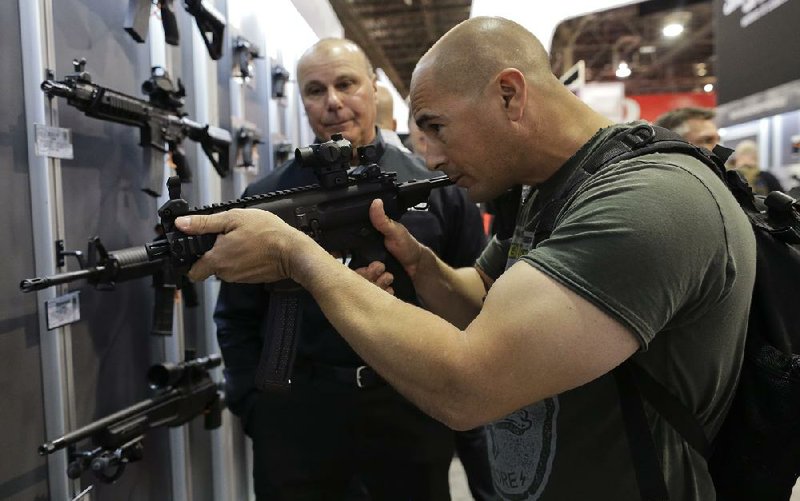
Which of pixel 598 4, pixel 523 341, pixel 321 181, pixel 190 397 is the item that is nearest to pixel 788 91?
pixel 598 4

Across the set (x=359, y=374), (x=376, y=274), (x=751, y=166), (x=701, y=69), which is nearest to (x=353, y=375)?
(x=359, y=374)

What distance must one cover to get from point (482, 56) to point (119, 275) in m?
1.23

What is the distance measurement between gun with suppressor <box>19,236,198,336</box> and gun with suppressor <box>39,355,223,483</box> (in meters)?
0.22

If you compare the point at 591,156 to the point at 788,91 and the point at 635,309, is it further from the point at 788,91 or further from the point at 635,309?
the point at 788,91

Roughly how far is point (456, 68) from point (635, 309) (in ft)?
1.89

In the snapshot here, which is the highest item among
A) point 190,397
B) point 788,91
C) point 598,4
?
point 598,4

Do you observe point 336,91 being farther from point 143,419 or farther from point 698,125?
point 698,125

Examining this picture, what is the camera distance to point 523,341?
0.80m

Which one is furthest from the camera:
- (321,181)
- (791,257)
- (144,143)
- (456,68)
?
(144,143)

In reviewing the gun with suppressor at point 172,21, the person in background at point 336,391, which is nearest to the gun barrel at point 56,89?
the gun with suppressor at point 172,21

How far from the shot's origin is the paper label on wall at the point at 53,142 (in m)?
1.54

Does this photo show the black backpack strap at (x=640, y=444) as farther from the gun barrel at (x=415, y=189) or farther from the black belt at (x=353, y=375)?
the black belt at (x=353, y=375)

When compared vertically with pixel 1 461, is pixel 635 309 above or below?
above

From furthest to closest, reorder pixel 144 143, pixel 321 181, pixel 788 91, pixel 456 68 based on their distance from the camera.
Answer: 1. pixel 788 91
2. pixel 144 143
3. pixel 321 181
4. pixel 456 68
